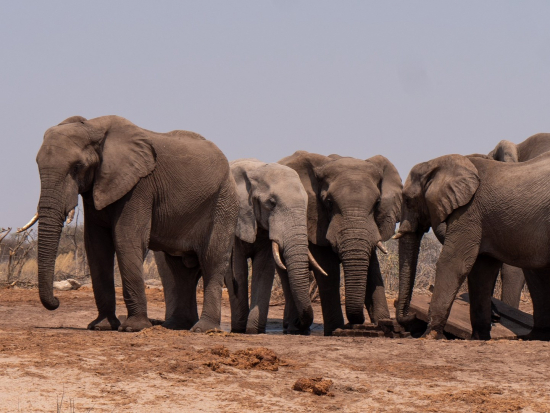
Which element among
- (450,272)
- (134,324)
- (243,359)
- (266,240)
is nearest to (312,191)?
(266,240)

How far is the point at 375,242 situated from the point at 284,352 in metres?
3.46

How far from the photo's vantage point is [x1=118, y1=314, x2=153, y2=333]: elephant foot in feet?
32.3

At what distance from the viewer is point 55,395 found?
21.6 ft

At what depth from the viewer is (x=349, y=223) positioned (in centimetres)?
1159

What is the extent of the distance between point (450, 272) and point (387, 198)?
1.89m

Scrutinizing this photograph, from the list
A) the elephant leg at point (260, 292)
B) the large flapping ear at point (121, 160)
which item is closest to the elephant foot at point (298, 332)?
the elephant leg at point (260, 292)

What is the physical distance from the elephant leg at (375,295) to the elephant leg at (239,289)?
157 cm

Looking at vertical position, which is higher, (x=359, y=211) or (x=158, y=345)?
(x=359, y=211)

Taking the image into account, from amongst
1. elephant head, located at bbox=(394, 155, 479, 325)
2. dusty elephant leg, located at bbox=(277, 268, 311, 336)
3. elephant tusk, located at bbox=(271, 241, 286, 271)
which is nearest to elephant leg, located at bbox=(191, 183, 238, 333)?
elephant tusk, located at bbox=(271, 241, 286, 271)

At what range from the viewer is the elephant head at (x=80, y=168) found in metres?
9.30

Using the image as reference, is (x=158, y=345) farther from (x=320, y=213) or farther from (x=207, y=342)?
(x=320, y=213)

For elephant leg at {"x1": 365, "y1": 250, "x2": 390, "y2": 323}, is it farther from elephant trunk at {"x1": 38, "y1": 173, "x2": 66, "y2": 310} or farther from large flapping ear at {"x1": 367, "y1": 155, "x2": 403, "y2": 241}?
elephant trunk at {"x1": 38, "y1": 173, "x2": 66, "y2": 310}

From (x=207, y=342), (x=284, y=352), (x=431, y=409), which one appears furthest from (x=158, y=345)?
(x=431, y=409)

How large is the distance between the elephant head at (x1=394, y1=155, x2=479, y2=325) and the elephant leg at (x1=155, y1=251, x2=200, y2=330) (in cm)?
248
